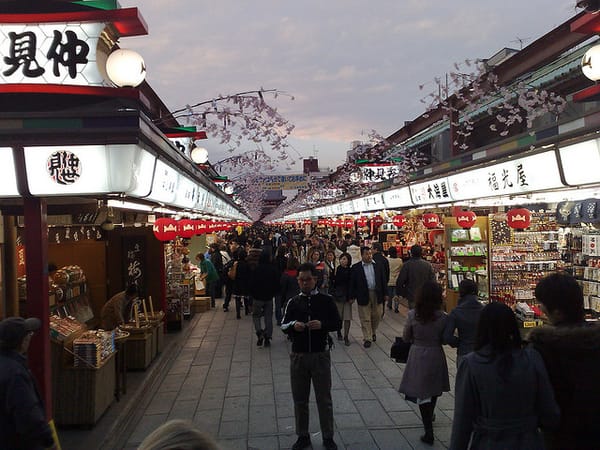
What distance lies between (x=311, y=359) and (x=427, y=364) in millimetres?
1407

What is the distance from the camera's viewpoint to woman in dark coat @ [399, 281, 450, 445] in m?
5.86

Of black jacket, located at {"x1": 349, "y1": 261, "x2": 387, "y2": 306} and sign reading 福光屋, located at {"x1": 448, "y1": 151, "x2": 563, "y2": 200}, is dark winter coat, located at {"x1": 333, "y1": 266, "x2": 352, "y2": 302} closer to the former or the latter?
black jacket, located at {"x1": 349, "y1": 261, "x2": 387, "y2": 306}

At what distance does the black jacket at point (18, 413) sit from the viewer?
3748mm

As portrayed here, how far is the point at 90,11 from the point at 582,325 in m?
5.01

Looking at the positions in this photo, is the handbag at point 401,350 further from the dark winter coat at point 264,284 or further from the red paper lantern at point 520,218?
the red paper lantern at point 520,218

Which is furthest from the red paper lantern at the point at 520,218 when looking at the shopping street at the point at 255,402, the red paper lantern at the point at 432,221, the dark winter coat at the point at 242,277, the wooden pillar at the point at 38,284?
the wooden pillar at the point at 38,284

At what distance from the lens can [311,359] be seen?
5883 millimetres

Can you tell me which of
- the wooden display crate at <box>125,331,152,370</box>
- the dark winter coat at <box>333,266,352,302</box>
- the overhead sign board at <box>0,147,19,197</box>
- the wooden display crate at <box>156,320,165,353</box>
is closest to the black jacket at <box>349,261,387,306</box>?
the dark winter coat at <box>333,266,352,302</box>

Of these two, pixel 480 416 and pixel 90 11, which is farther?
pixel 90 11

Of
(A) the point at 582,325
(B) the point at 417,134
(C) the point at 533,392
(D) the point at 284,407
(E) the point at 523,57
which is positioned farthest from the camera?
(B) the point at 417,134

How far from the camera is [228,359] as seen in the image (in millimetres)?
10148

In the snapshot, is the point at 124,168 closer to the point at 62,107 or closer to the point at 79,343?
the point at 62,107

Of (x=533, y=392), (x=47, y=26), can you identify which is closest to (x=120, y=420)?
(x=47, y=26)

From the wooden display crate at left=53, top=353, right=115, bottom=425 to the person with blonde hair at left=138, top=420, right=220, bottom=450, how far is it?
598cm
